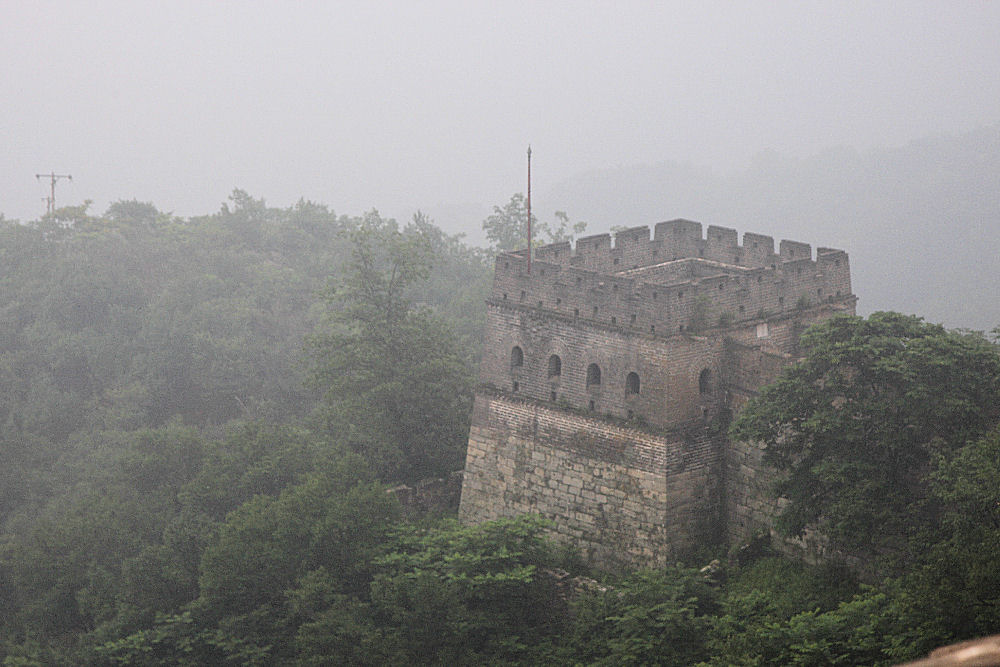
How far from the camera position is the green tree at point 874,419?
17.5 meters

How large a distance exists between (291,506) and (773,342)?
10588mm

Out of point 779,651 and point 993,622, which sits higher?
point 993,622

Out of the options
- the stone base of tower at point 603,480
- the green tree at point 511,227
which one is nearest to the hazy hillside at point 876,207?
the green tree at point 511,227

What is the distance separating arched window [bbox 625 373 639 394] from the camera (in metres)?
21.8

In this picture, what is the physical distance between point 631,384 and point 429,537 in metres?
5.14

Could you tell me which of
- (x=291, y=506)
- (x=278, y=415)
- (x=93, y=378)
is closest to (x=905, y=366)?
(x=291, y=506)

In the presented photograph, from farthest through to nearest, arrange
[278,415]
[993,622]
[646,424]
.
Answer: [278,415], [646,424], [993,622]

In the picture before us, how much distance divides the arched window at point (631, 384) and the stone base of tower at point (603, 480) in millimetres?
739

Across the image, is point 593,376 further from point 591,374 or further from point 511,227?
point 511,227

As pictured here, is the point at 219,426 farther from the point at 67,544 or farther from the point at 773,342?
the point at 773,342

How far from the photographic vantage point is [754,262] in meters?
24.9

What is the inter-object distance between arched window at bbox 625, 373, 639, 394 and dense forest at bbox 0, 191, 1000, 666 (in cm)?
277

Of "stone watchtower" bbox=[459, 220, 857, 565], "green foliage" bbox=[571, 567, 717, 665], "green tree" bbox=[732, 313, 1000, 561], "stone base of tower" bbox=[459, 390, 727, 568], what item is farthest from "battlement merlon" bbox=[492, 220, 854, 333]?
"green foliage" bbox=[571, 567, 717, 665]

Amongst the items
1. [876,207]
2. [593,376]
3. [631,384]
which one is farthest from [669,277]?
[876,207]
